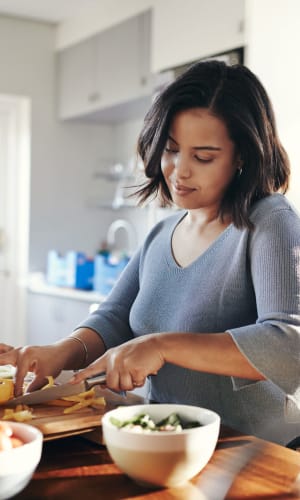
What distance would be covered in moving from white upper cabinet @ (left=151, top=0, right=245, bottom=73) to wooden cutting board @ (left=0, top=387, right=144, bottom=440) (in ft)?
7.11

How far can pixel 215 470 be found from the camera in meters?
1.05

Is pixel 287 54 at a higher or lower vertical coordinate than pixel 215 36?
lower

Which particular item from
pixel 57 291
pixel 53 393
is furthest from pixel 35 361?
pixel 57 291

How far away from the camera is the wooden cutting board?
1.14 metres

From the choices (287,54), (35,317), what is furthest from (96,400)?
(35,317)

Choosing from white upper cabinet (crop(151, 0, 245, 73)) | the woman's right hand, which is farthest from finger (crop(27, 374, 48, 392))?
white upper cabinet (crop(151, 0, 245, 73))

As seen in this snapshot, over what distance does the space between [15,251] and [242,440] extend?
385cm

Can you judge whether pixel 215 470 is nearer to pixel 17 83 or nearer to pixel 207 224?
pixel 207 224

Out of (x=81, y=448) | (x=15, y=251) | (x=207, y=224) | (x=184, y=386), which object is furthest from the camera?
(x=15, y=251)

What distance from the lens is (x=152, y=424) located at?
1018mm

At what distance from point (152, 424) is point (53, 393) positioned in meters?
0.31

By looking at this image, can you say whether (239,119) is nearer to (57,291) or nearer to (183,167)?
(183,167)

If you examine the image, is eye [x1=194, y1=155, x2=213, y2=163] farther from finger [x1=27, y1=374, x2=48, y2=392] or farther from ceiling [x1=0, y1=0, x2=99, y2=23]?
ceiling [x1=0, y1=0, x2=99, y2=23]

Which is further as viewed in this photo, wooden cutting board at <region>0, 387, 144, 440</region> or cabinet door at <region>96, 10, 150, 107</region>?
cabinet door at <region>96, 10, 150, 107</region>
